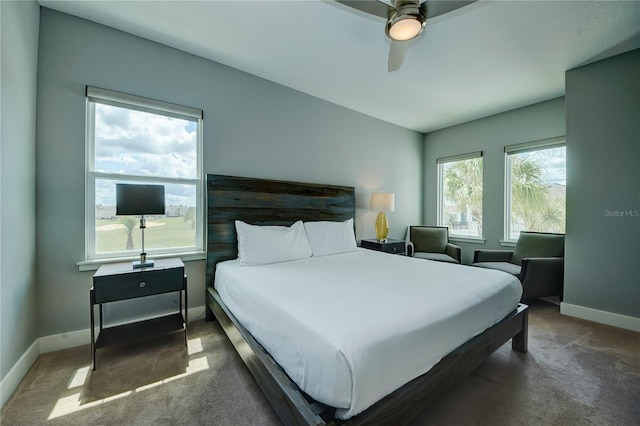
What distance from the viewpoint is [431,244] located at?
4441 mm

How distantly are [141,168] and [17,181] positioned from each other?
0.82 meters

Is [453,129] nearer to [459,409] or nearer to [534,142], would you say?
[534,142]

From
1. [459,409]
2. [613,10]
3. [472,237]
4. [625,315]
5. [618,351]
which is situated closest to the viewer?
[459,409]

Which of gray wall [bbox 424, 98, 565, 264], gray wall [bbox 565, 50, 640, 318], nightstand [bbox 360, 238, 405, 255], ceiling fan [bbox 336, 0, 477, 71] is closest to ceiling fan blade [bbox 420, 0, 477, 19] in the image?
ceiling fan [bbox 336, 0, 477, 71]

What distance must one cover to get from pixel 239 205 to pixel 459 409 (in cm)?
251

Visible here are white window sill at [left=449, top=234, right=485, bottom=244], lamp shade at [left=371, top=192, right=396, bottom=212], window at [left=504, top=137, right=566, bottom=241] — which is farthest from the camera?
white window sill at [left=449, top=234, right=485, bottom=244]

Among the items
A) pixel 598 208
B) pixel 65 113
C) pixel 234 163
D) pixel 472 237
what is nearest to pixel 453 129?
pixel 472 237

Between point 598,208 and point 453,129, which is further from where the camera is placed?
point 453,129

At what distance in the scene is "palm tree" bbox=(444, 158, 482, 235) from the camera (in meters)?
4.36

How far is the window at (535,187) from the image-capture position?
11.6 feet

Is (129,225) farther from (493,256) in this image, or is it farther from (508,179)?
(508,179)

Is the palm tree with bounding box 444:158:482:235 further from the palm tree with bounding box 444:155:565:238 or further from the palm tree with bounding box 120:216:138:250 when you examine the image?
the palm tree with bounding box 120:216:138:250

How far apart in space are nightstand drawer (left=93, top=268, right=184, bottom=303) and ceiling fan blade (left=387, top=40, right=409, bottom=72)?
252cm

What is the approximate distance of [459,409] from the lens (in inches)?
58.1
